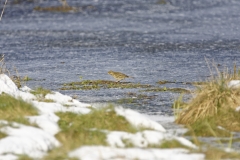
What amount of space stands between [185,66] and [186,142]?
36.3ft

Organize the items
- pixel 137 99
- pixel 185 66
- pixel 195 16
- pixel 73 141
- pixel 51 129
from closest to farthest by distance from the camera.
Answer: pixel 73 141, pixel 51 129, pixel 137 99, pixel 185 66, pixel 195 16

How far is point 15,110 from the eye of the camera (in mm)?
10867

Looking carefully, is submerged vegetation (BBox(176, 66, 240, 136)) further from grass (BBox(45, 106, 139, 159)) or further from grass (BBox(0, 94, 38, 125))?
grass (BBox(0, 94, 38, 125))

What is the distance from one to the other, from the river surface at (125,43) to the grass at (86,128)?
7.21ft

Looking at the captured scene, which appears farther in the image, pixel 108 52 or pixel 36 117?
pixel 108 52

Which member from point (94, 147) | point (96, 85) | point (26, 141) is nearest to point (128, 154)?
point (94, 147)

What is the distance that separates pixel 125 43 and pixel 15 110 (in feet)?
55.0

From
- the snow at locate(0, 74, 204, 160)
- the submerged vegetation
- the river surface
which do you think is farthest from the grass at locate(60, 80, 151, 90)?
the snow at locate(0, 74, 204, 160)

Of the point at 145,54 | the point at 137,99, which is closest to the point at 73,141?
the point at 137,99

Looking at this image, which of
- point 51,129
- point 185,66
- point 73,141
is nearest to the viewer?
point 73,141

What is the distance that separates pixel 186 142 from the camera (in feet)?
30.3

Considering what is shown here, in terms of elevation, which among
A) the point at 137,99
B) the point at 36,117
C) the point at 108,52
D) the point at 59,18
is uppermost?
the point at 36,117

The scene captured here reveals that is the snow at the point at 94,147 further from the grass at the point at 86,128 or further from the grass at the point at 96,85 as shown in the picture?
the grass at the point at 96,85

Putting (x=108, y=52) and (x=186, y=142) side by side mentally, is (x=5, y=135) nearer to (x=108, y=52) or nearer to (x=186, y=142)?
(x=186, y=142)
